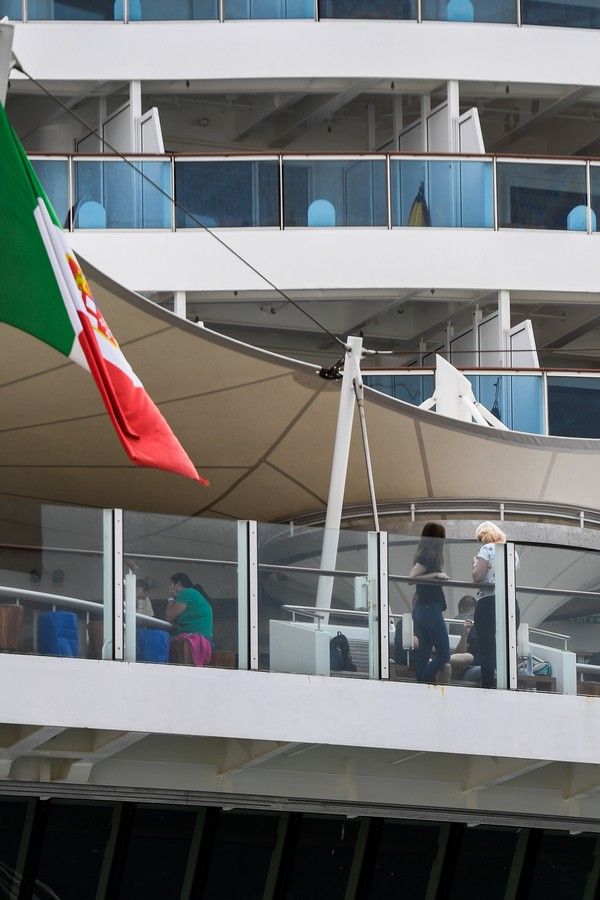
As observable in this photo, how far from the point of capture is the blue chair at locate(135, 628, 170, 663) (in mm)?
13547

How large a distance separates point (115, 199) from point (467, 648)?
1034cm

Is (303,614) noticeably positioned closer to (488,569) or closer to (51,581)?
(488,569)

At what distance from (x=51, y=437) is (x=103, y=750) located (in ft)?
15.1

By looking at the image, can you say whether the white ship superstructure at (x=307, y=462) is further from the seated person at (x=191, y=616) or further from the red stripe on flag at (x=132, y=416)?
the red stripe on flag at (x=132, y=416)

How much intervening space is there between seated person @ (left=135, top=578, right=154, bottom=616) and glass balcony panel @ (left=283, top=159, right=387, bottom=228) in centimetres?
1019

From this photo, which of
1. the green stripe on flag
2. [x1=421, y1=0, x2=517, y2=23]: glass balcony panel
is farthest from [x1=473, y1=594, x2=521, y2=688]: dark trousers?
[x1=421, y1=0, x2=517, y2=23]: glass balcony panel

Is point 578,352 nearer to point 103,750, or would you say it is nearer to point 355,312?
point 355,312

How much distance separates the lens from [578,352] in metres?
26.0

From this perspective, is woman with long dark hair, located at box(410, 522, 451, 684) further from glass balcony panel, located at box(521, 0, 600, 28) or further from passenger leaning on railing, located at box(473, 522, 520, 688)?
glass balcony panel, located at box(521, 0, 600, 28)

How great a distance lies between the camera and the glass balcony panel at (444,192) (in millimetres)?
23312

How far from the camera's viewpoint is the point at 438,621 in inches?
562

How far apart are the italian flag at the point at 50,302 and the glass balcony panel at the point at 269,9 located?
10.8 meters

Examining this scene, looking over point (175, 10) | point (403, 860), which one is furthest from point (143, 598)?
point (175, 10)

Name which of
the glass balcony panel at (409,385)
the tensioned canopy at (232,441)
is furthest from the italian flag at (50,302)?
the glass balcony panel at (409,385)
